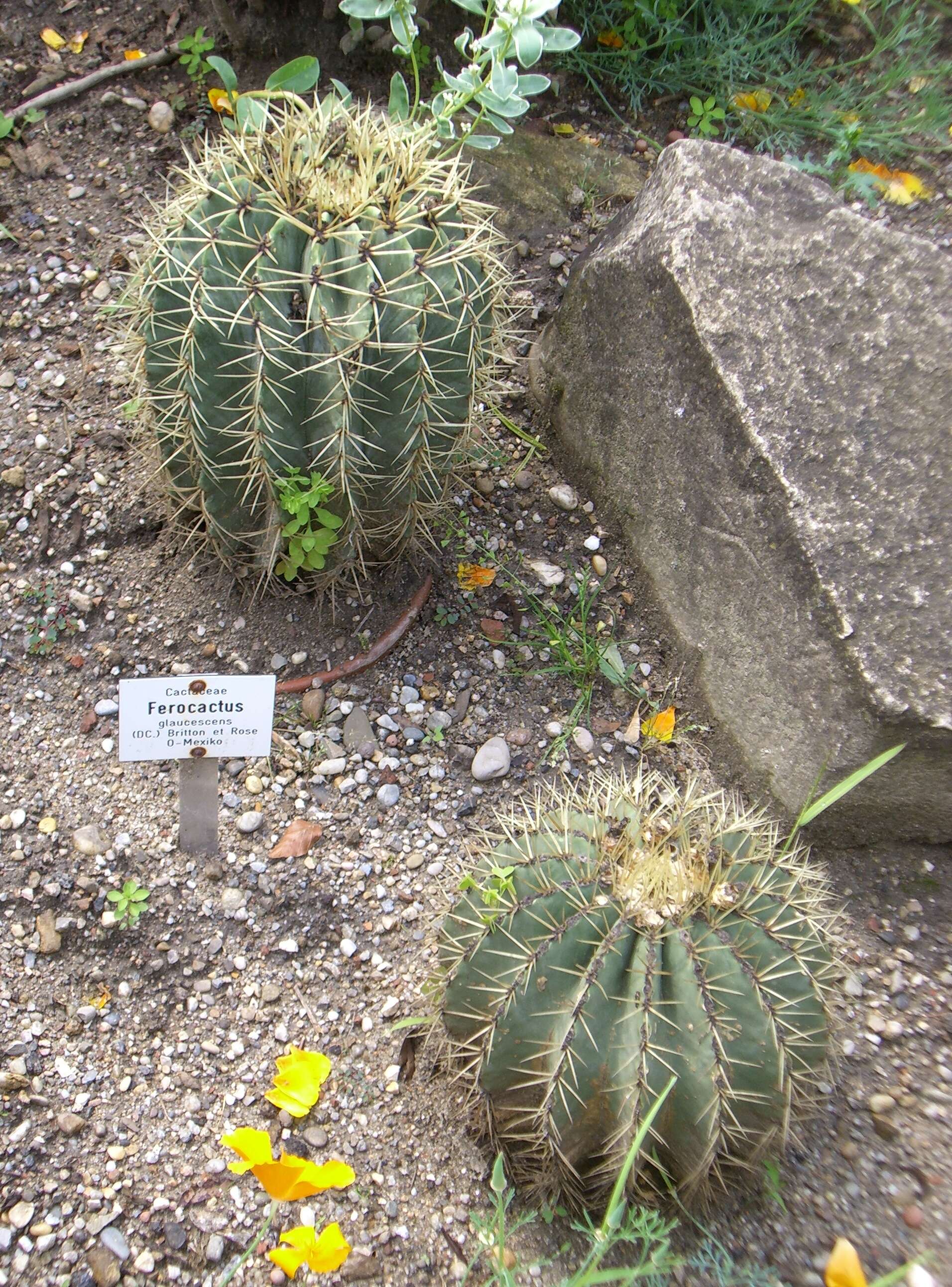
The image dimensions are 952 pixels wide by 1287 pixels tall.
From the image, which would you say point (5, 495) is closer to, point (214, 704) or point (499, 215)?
point (214, 704)

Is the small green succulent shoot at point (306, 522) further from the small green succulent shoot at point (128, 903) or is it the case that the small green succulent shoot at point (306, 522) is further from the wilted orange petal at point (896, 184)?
the wilted orange petal at point (896, 184)

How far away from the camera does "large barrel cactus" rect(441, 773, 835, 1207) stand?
142cm

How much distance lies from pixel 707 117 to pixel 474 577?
63.8 inches

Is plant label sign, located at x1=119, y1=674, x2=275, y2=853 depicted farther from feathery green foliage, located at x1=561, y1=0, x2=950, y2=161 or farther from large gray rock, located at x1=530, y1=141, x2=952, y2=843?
feathery green foliage, located at x1=561, y1=0, x2=950, y2=161

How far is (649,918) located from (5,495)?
1.73 m

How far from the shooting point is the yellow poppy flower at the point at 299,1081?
1.74m

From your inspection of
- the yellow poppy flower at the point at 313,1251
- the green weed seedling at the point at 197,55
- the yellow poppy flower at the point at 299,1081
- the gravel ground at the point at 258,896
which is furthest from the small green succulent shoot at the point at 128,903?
the green weed seedling at the point at 197,55

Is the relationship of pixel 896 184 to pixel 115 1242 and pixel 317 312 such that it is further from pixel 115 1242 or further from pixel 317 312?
pixel 115 1242

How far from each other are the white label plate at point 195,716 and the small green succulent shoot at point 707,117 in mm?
2126

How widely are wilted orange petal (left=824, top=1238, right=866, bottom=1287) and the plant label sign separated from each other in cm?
120

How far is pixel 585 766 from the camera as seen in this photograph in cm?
224

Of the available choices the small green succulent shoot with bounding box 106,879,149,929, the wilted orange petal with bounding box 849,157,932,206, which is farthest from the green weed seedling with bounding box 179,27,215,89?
the small green succulent shoot with bounding box 106,879,149,929

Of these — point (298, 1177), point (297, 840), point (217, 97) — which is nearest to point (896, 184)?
point (217, 97)

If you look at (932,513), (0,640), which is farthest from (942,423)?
(0,640)
